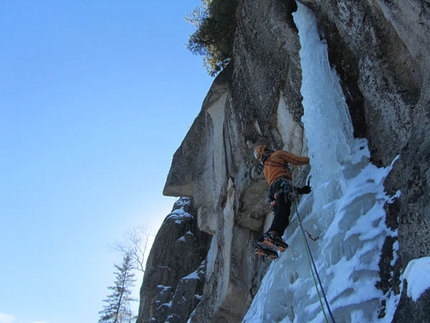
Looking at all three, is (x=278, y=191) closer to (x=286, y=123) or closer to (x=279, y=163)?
(x=279, y=163)

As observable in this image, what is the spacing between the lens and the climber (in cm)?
582

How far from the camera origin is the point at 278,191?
6188 mm

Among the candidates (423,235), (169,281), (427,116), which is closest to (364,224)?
(423,235)

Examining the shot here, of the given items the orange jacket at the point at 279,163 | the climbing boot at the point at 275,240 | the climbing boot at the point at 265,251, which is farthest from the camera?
the orange jacket at the point at 279,163

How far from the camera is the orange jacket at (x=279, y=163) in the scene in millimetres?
6488

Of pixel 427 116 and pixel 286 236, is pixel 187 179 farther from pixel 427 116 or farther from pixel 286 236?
pixel 427 116

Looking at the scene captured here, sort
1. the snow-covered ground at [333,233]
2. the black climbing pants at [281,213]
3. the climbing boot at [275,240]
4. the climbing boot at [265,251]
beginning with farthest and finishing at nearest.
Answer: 1. the climbing boot at [265,251]
2. the black climbing pants at [281,213]
3. the climbing boot at [275,240]
4. the snow-covered ground at [333,233]

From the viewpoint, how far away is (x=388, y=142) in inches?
223

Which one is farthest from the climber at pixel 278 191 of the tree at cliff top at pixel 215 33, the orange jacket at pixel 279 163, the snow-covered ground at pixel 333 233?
the tree at cliff top at pixel 215 33

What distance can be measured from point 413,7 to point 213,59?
9.53 m

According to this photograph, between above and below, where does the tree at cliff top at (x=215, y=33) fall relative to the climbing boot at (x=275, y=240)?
above

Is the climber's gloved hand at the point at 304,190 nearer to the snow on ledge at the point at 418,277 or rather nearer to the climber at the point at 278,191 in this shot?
the climber at the point at 278,191

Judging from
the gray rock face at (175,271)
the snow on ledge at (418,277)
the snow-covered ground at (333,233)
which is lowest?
the snow on ledge at (418,277)

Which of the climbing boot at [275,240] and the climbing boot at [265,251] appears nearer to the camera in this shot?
the climbing boot at [275,240]
